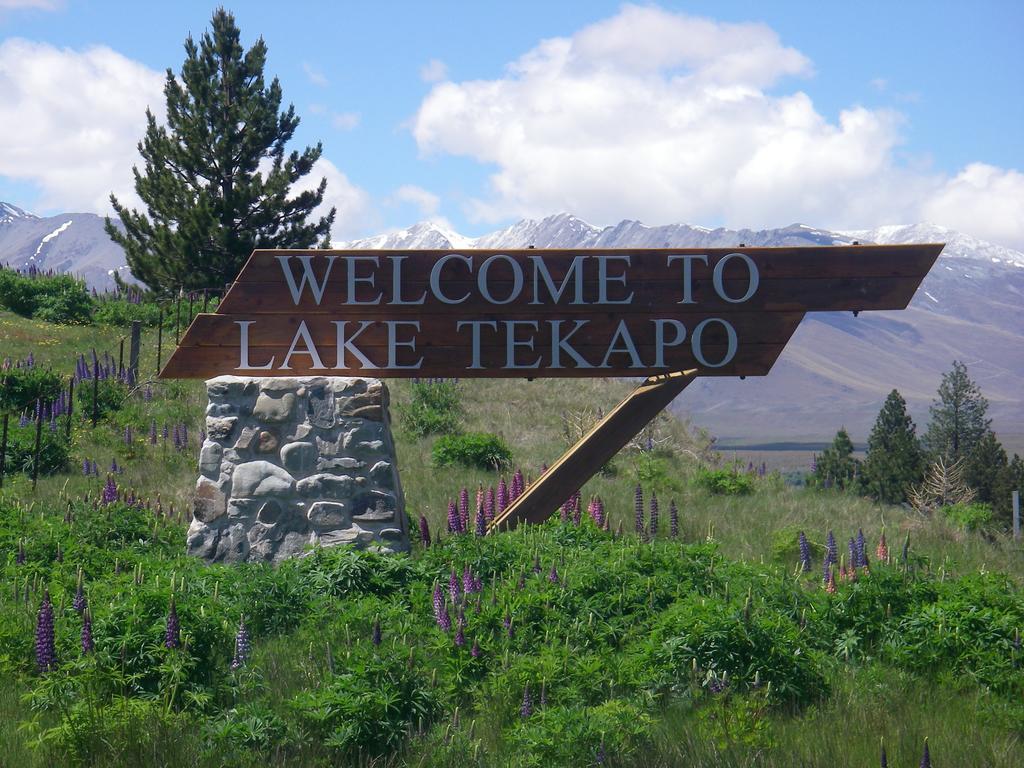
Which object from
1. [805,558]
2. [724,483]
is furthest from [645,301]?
[724,483]

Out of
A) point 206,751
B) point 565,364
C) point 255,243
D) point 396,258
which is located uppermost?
point 255,243

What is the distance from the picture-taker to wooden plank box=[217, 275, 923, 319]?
28.4 ft

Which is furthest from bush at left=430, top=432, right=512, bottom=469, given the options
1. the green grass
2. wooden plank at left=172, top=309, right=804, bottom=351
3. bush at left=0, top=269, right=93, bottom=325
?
bush at left=0, top=269, right=93, bottom=325

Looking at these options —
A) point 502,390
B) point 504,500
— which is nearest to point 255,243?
point 502,390

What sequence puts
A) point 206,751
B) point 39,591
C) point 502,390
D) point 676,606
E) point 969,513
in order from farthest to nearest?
point 502,390
point 969,513
point 39,591
point 676,606
point 206,751

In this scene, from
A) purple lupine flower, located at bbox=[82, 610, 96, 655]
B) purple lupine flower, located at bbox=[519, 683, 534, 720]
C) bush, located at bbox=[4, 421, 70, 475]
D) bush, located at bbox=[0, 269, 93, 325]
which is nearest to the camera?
purple lupine flower, located at bbox=[519, 683, 534, 720]

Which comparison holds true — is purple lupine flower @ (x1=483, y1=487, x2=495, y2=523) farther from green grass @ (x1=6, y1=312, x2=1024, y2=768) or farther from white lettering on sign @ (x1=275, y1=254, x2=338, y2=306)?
white lettering on sign @ (x1=275, y1=254, x2=338, y2=306)

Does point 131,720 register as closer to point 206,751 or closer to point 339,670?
point 206,751

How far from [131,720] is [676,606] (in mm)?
3167

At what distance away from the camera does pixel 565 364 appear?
877 cm

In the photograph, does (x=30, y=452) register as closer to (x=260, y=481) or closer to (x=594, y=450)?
(x=260, y=481)

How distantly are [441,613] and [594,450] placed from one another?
114 inches

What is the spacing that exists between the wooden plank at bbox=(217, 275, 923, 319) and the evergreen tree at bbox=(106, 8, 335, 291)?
21.3m

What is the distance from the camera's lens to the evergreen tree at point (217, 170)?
2938 centimetres
